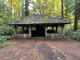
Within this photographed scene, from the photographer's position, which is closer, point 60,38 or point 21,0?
point 60,38

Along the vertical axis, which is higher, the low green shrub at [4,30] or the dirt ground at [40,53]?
the low green shrub at [4,30]

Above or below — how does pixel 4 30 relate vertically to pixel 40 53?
above

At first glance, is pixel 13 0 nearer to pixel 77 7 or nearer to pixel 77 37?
pixel 77 7

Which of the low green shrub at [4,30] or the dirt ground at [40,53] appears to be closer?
the dirt ground at [40,53]

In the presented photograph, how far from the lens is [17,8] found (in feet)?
53.6

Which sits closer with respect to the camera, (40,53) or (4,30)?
(40,53)

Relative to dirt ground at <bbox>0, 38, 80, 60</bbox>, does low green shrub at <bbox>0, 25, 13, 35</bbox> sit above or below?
above

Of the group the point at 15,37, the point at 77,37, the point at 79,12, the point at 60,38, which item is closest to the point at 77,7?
the point at 79,12

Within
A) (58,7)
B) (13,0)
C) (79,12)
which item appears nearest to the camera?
(79,12)

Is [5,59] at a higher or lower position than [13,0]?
lower

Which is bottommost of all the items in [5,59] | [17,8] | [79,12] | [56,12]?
[5,59]

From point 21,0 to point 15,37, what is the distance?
984cm

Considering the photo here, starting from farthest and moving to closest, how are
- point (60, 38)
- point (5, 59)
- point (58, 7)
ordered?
1. point (58, 7)
2. point (60, 38)
3. point (5, 59)

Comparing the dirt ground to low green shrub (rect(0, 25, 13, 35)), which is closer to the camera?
the dirt ground
